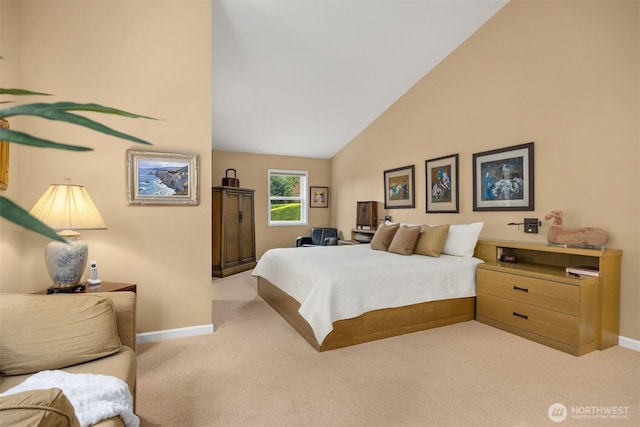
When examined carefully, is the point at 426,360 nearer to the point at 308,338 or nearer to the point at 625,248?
the point at 308,338

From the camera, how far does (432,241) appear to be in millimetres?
3631

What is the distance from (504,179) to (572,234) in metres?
1.03

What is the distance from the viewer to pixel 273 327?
3.17 metres

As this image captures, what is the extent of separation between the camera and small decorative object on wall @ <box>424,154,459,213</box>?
4.33 m

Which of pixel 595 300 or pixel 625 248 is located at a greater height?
pixel 625 248

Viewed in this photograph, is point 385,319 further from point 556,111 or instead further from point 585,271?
point 556,111

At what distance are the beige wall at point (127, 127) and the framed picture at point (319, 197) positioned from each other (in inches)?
175

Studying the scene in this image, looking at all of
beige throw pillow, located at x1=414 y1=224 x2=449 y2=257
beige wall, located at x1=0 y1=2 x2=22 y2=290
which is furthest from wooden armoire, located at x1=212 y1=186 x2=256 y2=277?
beige throw pillow, located at x1=414 y1=224 x2=449 y2=257

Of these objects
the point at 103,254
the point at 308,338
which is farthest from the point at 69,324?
the point at 308,338

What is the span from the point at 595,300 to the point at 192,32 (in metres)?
4.14

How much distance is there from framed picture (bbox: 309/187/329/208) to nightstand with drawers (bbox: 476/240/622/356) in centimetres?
455

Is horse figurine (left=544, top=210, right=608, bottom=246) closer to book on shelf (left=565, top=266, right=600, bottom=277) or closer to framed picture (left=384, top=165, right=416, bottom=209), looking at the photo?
book on shelf (left=565, top=266, right=600, bottom=277)

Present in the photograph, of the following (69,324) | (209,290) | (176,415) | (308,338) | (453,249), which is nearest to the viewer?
(69,324)

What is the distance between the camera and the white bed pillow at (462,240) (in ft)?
11.7
